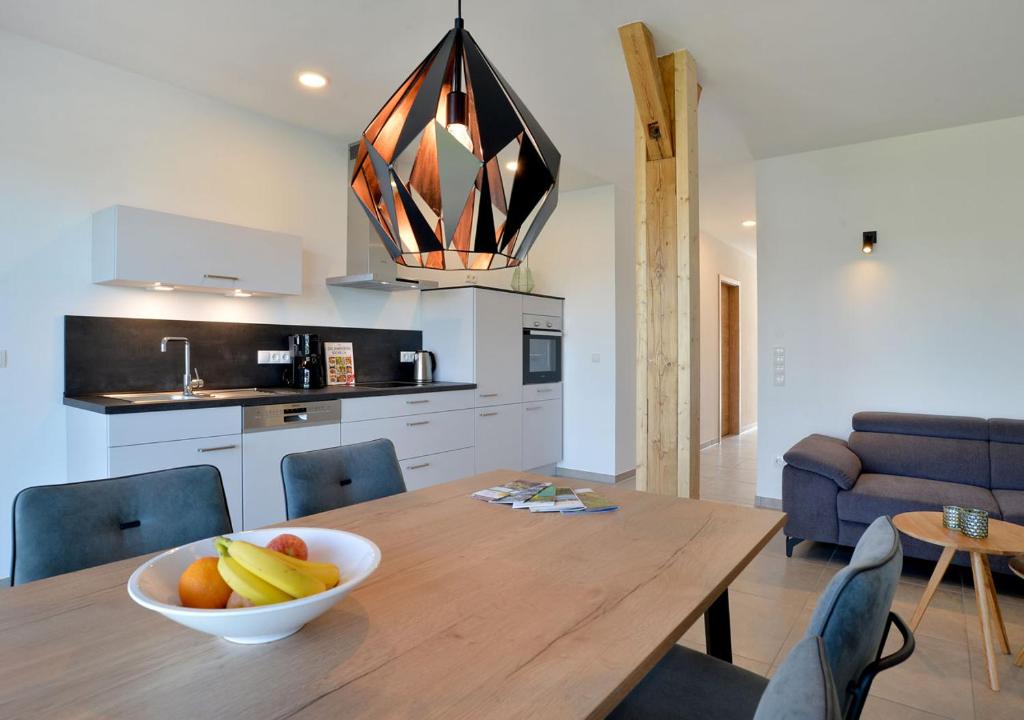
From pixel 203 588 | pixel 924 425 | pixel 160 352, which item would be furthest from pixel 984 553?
pixel 160 352

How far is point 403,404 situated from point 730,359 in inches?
239

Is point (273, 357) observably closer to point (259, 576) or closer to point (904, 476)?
point (259, 576)

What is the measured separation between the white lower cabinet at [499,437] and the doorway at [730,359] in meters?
4.40

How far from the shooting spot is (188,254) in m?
3.11

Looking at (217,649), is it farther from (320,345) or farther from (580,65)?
(320,345)

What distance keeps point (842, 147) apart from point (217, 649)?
15.8 ft

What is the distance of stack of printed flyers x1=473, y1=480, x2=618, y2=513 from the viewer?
1695 mm

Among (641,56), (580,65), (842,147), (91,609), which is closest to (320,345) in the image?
(580,65)

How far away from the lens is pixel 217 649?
2.95ft

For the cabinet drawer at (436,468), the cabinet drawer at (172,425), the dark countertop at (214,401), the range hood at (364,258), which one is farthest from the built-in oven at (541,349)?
the cabinet drawer at (172,425)

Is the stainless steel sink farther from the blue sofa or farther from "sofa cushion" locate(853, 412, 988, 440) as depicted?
"sofa cushion" locate(853, 412, 988, 440)

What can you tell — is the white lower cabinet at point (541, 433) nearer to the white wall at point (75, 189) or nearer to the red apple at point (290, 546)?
the white wall at point (75, 189)

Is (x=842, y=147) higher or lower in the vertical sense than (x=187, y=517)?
higher

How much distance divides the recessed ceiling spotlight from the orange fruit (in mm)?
2951
